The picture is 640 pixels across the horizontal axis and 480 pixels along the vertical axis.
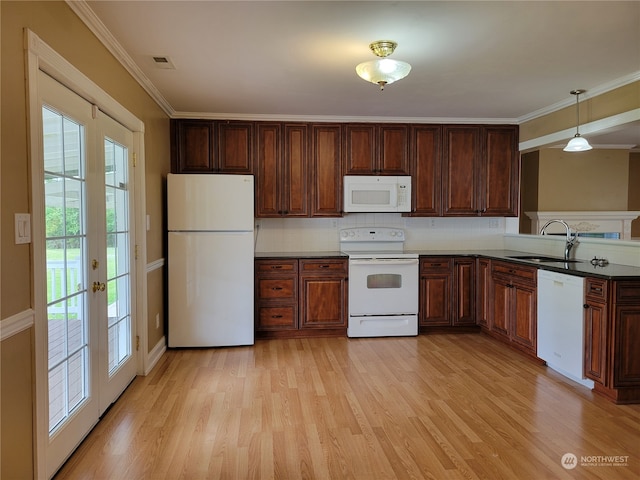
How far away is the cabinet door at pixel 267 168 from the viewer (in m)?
4.63

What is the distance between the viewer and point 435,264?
15.2ft

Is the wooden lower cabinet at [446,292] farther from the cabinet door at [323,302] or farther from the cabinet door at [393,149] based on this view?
the cabinet door at [393,149]

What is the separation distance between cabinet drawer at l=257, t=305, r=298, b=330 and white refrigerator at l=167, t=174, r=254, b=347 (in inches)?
12.4

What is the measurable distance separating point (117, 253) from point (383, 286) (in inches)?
104

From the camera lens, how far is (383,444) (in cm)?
235

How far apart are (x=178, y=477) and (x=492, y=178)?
437 centimetres

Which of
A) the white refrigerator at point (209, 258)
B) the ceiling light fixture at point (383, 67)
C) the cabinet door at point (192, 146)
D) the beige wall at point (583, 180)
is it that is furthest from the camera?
the beige wall at point (583, 180)

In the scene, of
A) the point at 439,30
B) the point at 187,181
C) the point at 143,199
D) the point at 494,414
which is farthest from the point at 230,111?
the point at 494,414

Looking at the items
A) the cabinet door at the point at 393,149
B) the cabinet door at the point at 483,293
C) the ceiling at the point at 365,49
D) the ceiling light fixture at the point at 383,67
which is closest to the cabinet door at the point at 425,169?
the cabinet door at the point at 393,149

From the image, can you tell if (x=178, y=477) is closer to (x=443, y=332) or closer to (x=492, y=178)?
(x=443, y=332)

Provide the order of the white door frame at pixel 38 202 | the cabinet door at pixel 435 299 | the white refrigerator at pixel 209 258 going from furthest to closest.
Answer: the cabinet door at pixel 435 299, the white refrigerator at pixel 209 258, the white door frame at pixel 38 202

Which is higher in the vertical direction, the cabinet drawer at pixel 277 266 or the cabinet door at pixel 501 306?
the cabinet drawer at pixel 277 266

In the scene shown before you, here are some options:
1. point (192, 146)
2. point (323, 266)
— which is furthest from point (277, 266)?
point (192, 146)

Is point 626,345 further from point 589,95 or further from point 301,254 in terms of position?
point 301,254
